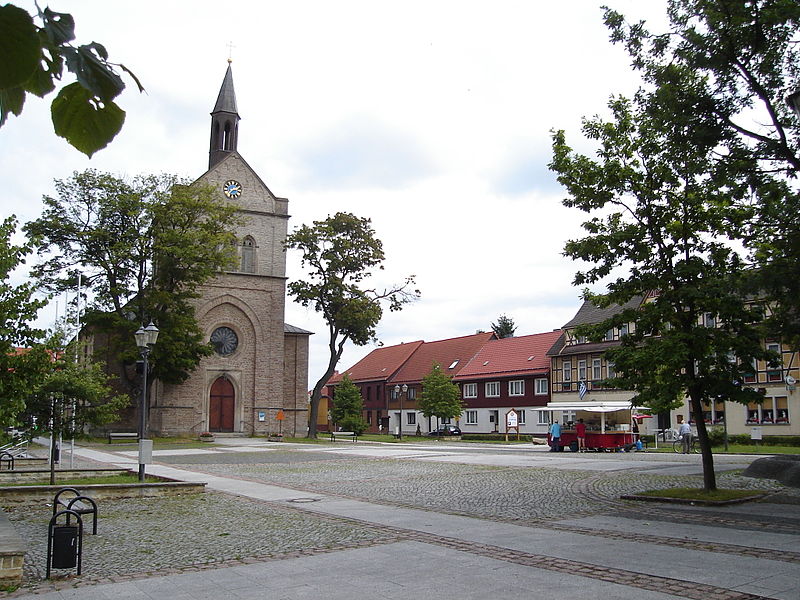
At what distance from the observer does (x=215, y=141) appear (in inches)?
2165

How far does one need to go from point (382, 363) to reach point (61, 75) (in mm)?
82598

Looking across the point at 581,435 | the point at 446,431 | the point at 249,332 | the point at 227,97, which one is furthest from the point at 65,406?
the point at 446,431

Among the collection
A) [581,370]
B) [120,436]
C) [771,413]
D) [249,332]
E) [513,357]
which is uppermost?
[249,332]

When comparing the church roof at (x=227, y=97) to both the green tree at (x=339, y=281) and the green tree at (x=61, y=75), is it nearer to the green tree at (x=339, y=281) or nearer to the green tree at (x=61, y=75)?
the green tree at (x=339, y=281)

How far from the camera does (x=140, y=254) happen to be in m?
44.0

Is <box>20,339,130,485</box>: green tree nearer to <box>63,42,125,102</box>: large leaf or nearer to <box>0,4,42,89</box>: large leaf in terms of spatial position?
<box>63,42,125,102</box>: large leaf

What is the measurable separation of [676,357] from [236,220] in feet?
126

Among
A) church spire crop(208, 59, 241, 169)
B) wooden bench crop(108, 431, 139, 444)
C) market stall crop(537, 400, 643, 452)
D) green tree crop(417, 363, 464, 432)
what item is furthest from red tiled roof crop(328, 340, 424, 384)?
market stall crop(537, 400, 643, 452)

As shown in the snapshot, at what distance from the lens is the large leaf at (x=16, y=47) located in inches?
58.0

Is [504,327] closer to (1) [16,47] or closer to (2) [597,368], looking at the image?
(2) [597,368]

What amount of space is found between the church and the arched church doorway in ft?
0.23

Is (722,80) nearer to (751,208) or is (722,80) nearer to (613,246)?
(751,208)

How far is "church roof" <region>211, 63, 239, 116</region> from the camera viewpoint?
5444 cm

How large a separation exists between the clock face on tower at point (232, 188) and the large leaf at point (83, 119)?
52.1 metres
